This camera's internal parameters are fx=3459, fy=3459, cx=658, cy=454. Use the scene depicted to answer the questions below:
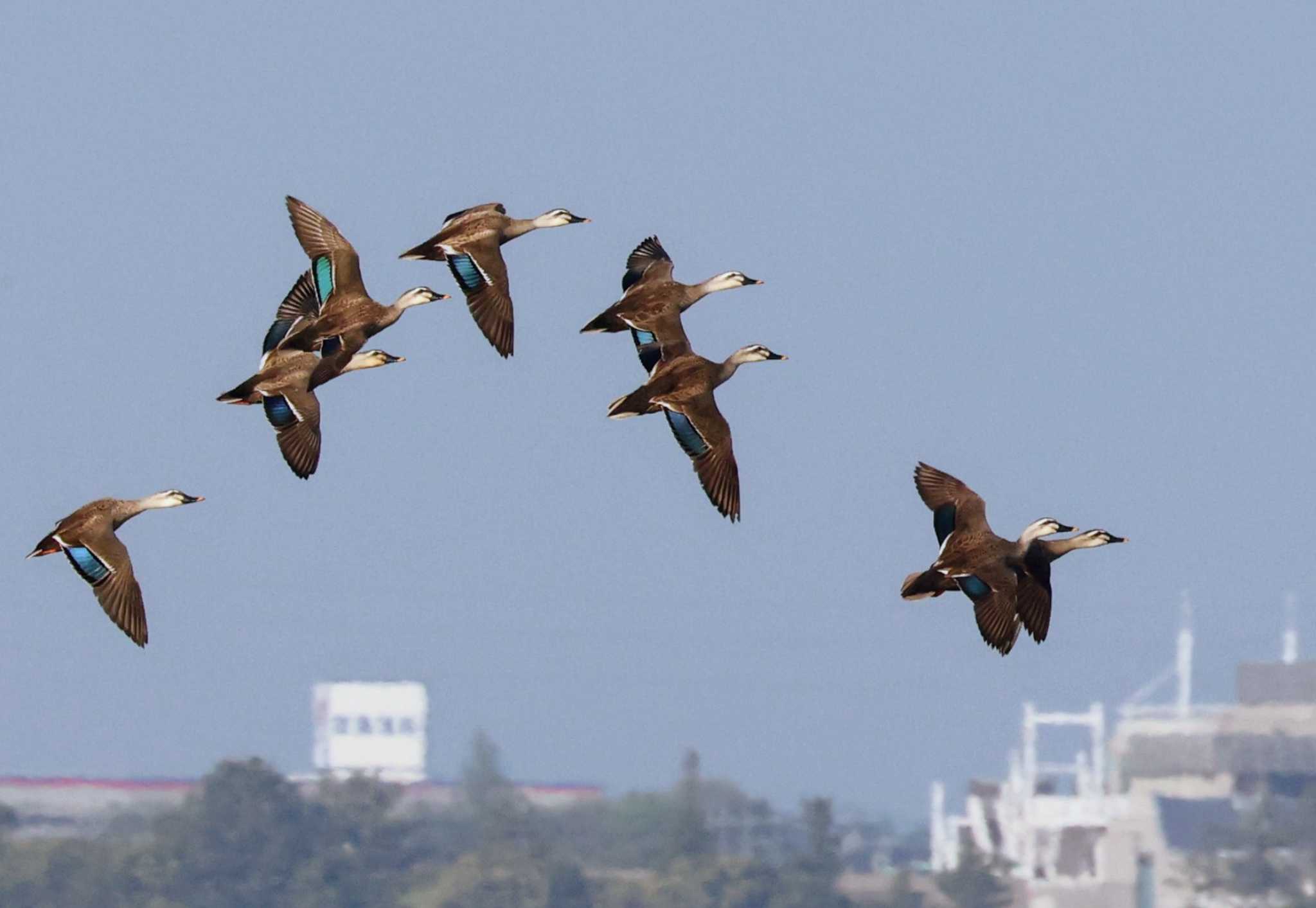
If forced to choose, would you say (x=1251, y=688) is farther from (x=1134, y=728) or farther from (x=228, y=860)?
(x=228, y=860)

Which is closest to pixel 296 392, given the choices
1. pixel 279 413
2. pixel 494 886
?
pixel 279 413

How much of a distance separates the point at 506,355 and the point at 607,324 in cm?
135

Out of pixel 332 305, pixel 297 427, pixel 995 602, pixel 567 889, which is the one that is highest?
pixel 332 305

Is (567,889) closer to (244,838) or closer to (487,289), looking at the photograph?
(244,838)

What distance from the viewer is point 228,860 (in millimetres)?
143750

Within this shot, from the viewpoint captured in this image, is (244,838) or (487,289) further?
(244,838)

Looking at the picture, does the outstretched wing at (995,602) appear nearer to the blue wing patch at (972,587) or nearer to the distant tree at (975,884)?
the blue wing patch at (972,587)

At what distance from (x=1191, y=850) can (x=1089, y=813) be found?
11933 millimetres

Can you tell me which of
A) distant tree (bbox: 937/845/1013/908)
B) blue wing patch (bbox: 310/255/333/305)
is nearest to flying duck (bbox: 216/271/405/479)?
blue wing patch (bbox: 310/255/333/305)

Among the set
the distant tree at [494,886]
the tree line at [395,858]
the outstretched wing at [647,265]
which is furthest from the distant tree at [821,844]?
the outstretched wing at [647,265]

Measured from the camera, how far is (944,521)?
33.5 meters

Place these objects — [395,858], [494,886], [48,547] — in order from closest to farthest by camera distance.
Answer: [48,547]
[494,886]
[395,858]

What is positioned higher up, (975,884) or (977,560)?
(977,560)

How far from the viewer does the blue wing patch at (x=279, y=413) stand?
33.4 m
